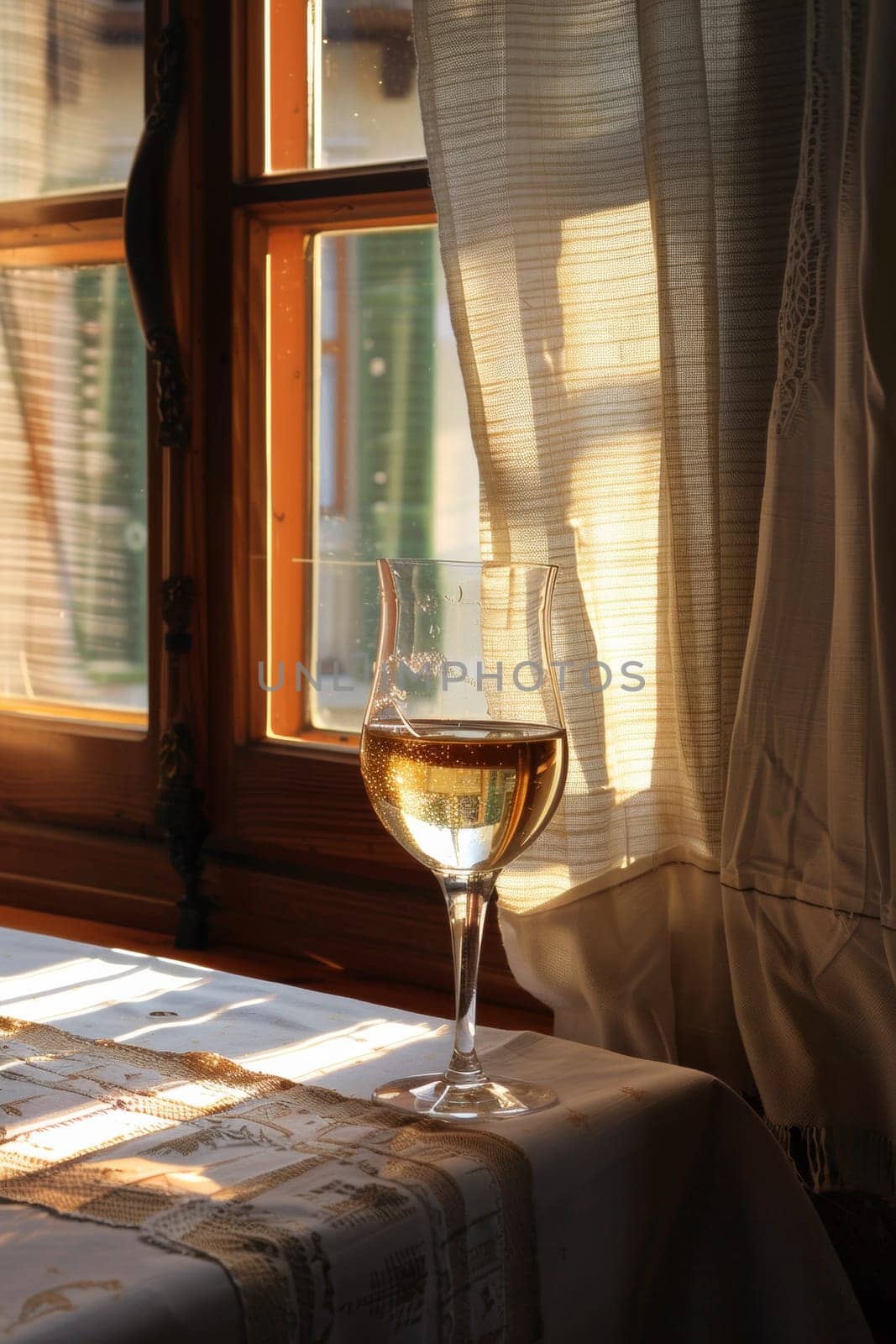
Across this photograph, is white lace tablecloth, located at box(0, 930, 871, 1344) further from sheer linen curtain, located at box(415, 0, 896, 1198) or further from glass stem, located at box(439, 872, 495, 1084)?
sheer linen curtain, located at box(415, 0, 896, 1198)

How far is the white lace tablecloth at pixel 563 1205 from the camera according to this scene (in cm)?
46

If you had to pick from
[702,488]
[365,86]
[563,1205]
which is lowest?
[563,1205]

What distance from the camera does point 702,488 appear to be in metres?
1.02

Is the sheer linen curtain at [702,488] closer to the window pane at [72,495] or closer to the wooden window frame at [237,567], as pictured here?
the wooden window frame at [237,567]

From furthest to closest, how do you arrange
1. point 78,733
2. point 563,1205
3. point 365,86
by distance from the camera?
point 78,733
point 365,86
point 563,1205

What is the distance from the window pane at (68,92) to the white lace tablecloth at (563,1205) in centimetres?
111

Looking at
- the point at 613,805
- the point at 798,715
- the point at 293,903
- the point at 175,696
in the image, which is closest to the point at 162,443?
the point at 175,696

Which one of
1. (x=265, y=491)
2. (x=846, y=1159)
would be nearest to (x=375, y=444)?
(x=265, y=491)

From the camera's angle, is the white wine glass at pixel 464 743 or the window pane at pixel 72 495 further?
the window pane at pixel 72 495

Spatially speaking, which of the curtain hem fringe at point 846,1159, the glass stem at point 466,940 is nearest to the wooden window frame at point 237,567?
Result: the curtain hem fringe at point 846,1159

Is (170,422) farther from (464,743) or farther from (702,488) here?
(464,743)

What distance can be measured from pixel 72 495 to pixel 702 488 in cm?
90

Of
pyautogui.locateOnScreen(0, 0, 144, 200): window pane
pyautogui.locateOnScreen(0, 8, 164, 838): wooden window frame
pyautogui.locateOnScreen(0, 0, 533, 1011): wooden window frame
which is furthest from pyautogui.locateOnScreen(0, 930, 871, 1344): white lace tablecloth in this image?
pyautogui.locateOnScreen(0, 0, 144, 200): window pane

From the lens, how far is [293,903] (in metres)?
1.46
